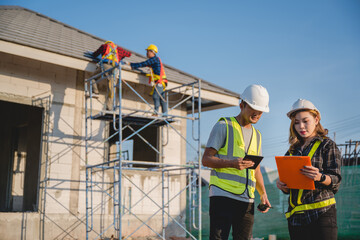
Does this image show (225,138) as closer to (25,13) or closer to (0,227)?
(0,227)

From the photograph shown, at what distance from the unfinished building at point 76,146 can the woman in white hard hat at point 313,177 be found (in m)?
5.88

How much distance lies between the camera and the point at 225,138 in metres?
4.03

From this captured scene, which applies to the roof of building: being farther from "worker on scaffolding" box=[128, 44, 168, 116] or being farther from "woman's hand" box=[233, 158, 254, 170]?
"woman's hand" box=[233, 158, 254, 170]

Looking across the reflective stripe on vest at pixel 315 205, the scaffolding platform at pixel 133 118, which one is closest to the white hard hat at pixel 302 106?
the reflective stripe on vest at pixel 315 205

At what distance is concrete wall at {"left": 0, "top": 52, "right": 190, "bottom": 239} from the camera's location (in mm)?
9633

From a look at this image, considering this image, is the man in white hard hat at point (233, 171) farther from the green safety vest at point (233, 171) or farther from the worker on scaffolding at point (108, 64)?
the worker on scaffolding at point (108, 64)

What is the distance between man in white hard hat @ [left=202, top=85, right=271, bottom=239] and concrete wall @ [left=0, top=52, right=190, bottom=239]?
6878 mm

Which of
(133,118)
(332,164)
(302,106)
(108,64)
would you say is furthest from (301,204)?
(108,64)

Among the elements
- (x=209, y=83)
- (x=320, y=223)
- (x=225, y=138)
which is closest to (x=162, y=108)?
(x=209, y=83)

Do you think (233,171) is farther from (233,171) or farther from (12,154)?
(12,154)

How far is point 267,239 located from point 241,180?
9343 mm

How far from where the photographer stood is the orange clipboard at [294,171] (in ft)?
11.2

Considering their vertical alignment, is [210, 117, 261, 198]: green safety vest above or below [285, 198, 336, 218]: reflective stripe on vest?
above

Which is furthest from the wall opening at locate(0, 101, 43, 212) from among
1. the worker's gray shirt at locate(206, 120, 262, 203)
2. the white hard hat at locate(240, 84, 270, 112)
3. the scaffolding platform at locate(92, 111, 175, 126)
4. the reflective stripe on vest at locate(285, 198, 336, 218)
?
the reflective stripe on vest at locate(285, 198, 336, 218)
